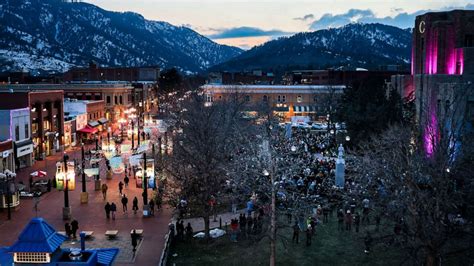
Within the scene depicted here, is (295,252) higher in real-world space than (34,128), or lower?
lower

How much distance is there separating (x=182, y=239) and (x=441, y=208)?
476 inches

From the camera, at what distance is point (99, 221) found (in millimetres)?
28984

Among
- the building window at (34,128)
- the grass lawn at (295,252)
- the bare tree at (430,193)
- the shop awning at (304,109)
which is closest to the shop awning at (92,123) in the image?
the building window at (34,128)

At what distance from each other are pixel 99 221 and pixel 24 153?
22853 millimetres

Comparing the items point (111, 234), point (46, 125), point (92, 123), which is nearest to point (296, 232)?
point (111, 234)

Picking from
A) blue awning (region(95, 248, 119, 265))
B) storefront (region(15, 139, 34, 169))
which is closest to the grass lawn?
blue awning (region(95, 248, 119, 265))

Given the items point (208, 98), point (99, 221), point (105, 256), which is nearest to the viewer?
point (105, 256)

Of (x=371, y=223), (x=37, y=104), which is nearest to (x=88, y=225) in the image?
(x=371, y=223)

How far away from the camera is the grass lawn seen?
2228 centimetres

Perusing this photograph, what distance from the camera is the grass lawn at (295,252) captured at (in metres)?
22.3

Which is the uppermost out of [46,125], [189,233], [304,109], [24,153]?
[304,109]

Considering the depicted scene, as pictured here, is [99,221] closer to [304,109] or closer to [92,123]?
[92,123]

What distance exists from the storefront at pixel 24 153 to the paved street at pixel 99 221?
1099 cm

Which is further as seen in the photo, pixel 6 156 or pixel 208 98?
pixel 208 98
